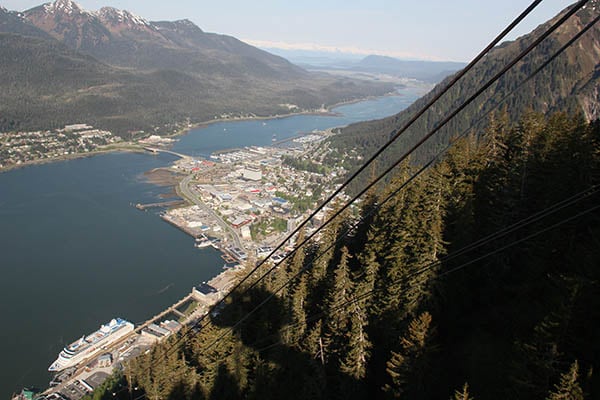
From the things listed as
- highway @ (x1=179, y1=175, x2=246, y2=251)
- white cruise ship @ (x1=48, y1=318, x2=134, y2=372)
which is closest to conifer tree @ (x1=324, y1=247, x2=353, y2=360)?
white cruise ship @ (x1=48, y1=318, x2=134, y2=372)

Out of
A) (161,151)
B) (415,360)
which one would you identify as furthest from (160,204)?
(415,360)

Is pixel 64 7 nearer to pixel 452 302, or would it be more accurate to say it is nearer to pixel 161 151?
pixel 161 151

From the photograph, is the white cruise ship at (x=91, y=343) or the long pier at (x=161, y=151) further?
the long pier at (x=161, y=151)

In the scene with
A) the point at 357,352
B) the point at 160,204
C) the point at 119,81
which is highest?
the point at 119,81

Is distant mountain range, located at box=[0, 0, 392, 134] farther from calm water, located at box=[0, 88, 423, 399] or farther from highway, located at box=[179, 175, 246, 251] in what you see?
highway, located at box=[179, 175, 246, 251]

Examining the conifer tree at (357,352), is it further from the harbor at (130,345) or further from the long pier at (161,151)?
the long pier at (161,151)

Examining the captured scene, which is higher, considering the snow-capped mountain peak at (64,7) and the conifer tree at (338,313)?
the snow-capped mountain peak at (64,7)

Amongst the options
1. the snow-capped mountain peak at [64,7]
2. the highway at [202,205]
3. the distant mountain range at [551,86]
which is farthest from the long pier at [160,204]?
the snow-capped mountain peak at [64,7]

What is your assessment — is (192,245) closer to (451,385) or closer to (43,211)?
(43,211)
